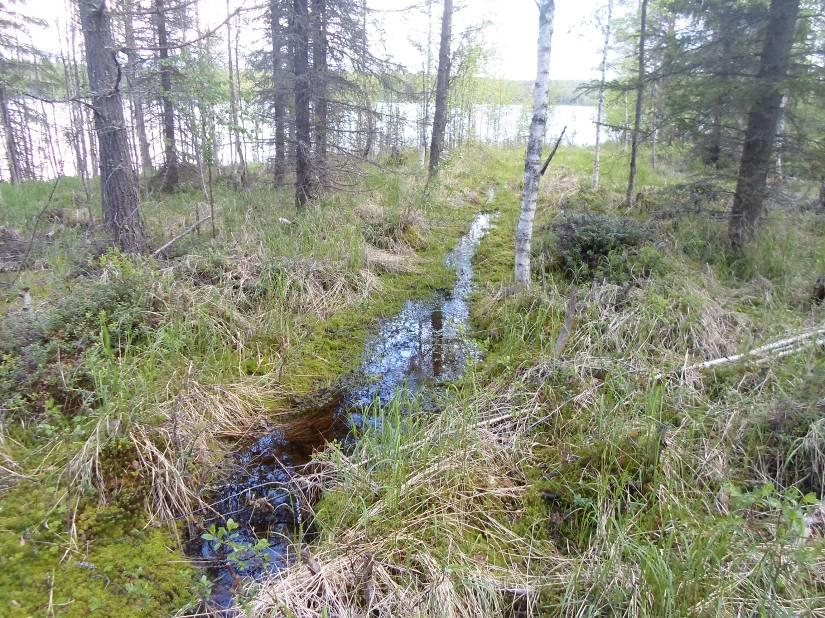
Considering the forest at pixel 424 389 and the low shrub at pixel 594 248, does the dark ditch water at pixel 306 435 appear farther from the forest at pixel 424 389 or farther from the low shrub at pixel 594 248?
the low shrub at pixel 594 248

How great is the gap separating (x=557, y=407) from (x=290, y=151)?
813cm

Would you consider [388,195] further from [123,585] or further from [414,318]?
[123,585]

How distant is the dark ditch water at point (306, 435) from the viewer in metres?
2.53

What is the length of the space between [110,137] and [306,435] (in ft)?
17.0

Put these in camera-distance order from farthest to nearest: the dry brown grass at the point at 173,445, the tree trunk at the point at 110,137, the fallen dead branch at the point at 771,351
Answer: the tree trunk at the point at 110,137
the fallen dead branch at the point at 771,351
the dry brown grass at the point at 173,445

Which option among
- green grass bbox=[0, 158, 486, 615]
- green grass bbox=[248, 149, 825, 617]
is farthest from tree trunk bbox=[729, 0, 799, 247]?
green grass bbox=[0, 158, 486, 615]

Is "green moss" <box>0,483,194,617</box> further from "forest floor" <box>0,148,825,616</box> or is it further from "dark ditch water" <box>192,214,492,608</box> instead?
"dark ditch water" <box>192,214,492,608</box>

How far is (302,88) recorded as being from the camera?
8.41 m

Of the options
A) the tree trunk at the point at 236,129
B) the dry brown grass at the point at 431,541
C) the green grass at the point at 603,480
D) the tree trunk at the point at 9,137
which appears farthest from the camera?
the tree trunk at the point at 9,137

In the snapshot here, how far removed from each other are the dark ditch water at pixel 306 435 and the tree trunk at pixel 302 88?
13.6 feet

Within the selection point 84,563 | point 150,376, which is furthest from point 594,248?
point 84,563

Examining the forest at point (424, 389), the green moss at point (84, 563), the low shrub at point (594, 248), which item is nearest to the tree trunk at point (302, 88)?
the forest at point (424, 389)

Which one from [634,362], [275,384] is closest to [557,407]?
[634,362]

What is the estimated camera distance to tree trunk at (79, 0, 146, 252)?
5.56 m
